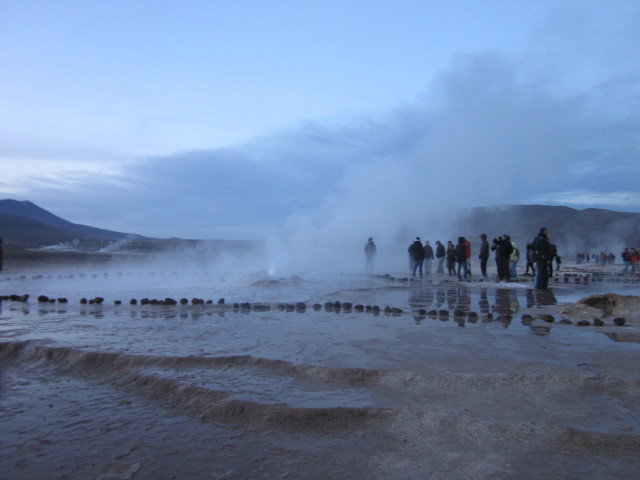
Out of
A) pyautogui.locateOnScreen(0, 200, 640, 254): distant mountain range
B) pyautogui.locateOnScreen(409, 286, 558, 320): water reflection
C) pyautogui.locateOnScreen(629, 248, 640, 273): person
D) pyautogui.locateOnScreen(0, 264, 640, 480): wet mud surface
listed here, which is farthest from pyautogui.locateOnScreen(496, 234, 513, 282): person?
pyautogui.locateOnScreen(0, 200, 640, 254): distant mountain range

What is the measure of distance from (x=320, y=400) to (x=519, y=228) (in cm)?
11657

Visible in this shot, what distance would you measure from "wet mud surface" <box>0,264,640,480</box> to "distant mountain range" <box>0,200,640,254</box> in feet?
221

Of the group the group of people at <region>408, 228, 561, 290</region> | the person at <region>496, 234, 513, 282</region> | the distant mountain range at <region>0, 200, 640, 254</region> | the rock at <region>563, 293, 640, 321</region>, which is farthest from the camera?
the distant mountain range at <region>0, 200, 640, 254</region>

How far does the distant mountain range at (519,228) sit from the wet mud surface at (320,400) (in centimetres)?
6726

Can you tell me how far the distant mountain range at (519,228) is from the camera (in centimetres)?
7900

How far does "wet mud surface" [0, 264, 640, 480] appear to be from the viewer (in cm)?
302

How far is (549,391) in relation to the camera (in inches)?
162

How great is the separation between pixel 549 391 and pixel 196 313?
6381 mm

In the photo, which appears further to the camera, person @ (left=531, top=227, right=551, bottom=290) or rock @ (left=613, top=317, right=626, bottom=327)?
person @ (left=531, top=227, right=551, bottom=290)

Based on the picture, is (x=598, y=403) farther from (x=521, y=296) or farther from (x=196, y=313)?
(x=521, y=296)

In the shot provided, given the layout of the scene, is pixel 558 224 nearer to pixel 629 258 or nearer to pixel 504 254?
pixel 629 258

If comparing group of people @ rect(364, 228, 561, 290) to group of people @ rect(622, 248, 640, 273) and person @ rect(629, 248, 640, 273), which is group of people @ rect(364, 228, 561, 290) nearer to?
group of people @ rect(622, 248, 640, 273)

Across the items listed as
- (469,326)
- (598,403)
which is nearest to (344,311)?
(469,326)

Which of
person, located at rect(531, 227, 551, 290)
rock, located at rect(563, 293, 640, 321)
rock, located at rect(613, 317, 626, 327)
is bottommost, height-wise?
rock, located at rect(613, 317, 626, 327)
